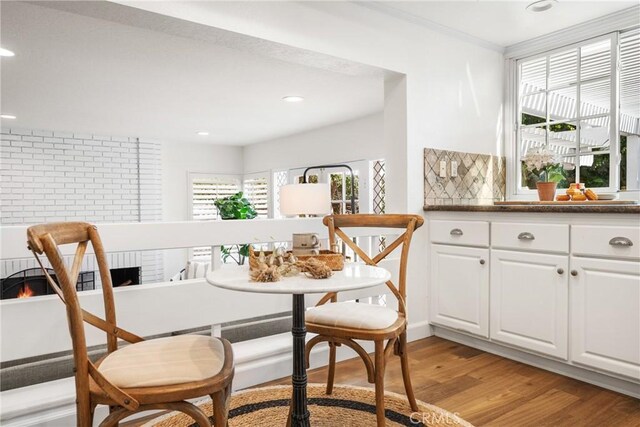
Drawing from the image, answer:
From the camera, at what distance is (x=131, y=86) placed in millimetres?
4027

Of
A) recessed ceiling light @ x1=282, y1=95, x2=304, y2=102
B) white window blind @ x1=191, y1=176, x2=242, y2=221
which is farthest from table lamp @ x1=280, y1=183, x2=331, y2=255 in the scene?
white window blind @ x1=191, y1=176, x2=242, y2=221

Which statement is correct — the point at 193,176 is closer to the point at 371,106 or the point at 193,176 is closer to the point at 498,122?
the point at 371,106

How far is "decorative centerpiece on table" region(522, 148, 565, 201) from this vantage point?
3111 millimetres

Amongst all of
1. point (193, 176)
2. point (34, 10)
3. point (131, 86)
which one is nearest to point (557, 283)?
point (34, 10)

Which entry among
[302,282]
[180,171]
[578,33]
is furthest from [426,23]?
[180,171]

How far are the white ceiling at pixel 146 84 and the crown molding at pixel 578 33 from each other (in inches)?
46.7

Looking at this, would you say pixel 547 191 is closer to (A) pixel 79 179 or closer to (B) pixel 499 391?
(B) pixel 499 391

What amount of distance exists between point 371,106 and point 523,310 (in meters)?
→ 3.10

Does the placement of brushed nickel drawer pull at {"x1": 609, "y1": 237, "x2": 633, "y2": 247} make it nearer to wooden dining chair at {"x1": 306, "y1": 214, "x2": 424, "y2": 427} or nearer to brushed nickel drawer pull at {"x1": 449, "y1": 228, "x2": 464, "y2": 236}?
brushed nickel drawer pull at {"x1": 449, "y1": 228, "x2": 464, "y2": 236}

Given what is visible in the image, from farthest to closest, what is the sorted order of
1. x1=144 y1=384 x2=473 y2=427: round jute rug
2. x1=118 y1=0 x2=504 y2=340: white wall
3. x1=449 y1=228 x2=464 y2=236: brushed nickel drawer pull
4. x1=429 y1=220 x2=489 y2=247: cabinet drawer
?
1. x1=449 y1=228 x2=464 y2=236: brushed nickel drawer pull
2. x1=429 y1=220 x2=489 y2=247: cabinet drawer
3. x1=118 y1=0 x2=504 y2=340: white wall
4. x1=144 y1=384 x2=473 y2=427: round jute rug

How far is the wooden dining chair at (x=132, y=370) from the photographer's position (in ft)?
3.58

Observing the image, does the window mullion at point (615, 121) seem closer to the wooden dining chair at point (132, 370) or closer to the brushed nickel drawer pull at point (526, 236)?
the brushed nickel drawer pull at point (526, 236)

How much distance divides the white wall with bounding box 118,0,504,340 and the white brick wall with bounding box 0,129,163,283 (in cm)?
507

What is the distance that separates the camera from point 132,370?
3.92 ft
